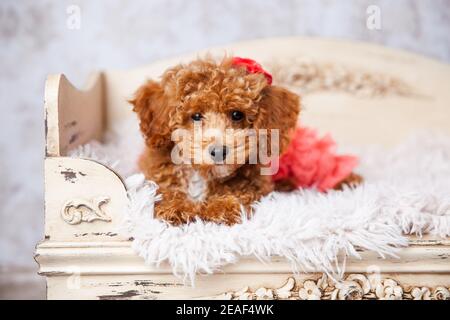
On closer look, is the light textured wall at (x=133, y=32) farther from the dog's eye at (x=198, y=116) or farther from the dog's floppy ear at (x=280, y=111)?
the dog's eye at (x=198, y=116)

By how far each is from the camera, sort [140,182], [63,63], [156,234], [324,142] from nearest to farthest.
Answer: [156,234] < [140,182] < [324,142] < [63,63]

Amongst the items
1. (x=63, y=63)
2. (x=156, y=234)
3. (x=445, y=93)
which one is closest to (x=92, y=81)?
(x=63, y=63)

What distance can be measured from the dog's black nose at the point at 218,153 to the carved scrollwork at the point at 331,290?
315mm

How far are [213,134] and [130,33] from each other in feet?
4.28

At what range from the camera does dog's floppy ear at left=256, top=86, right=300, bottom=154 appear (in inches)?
55.1

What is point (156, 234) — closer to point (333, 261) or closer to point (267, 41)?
point (333, 261)

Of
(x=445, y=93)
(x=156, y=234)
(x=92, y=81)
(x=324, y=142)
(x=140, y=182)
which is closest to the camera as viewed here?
(x=156, y=234)

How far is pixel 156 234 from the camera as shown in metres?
1.21

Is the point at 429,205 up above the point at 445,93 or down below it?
below

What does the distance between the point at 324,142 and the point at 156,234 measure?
83 cm

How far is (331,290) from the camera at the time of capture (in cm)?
125

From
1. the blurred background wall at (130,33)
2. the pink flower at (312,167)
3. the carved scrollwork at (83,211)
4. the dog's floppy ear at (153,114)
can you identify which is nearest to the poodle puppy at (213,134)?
the dog's floppy ear at (153,114)

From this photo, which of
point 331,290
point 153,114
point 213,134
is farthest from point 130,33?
point 331,290

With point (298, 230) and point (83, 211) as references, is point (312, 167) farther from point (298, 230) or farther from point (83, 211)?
point (83, 211)
